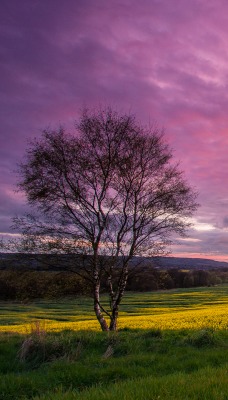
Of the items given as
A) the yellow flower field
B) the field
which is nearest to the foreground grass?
the field

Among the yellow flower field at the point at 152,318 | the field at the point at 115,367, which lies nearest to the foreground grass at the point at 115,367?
the field at the point at 115,367

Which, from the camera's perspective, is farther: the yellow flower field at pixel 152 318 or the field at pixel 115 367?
the yellow flower field at pixel 152 318

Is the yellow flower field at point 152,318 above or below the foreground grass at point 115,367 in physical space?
below

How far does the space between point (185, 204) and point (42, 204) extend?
7306 mm

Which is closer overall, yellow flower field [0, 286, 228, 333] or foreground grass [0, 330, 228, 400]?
foreground grass [0, 330, 228, 400]

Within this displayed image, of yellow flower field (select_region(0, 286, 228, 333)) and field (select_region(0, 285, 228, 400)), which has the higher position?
field (select_region(0, 285, 228, 400))

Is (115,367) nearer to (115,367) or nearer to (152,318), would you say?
(115,367)

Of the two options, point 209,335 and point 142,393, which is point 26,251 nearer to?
point 209,335

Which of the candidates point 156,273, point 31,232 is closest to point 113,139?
point 31,232

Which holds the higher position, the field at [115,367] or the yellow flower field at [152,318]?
the field at [115,367]

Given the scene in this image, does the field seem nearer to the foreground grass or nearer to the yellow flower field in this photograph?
the foreground grass

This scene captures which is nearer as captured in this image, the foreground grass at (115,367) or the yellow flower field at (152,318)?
the foreground grass at (115,367)

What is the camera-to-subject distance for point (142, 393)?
6105 millimetres

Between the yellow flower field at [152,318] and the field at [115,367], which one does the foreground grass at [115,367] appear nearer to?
the field at [115,367]
